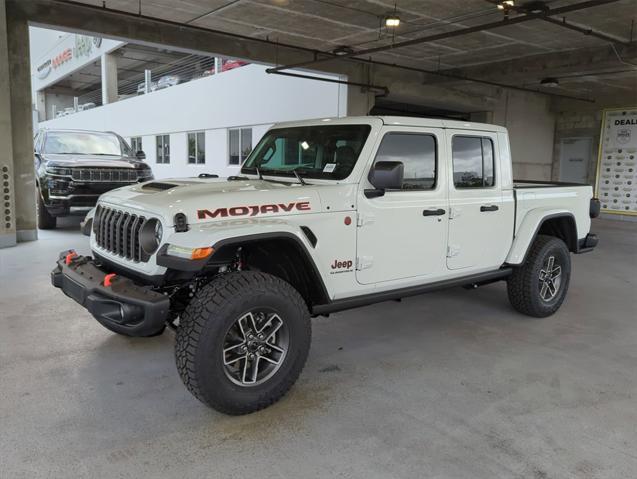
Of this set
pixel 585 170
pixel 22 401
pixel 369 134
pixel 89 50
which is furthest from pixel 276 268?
pixel 89 50

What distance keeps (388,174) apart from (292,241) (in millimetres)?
744

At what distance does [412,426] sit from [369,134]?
74.5 inches

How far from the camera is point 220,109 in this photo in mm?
17016

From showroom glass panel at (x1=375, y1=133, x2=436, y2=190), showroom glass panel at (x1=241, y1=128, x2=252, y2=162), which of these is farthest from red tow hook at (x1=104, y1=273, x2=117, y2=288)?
showroom glass panel at (x1=241, y1=128, x2=252, y2=162)

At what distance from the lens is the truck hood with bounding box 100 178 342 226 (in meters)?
2.91

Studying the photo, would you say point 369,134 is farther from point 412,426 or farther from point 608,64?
point 608,64

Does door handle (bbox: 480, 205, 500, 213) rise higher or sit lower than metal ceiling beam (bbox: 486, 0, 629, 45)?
lower

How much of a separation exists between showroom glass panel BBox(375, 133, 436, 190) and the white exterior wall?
877 centimetres

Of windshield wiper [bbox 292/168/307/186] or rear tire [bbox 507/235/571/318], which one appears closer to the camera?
windshield wiper [bbox 292/168/307/186]

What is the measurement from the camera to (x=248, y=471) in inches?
99.2

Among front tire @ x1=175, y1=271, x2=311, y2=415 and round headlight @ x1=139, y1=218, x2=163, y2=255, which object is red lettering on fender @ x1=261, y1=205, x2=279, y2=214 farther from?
round headlight @ x1=139, y1=218, x2=163, y2=255

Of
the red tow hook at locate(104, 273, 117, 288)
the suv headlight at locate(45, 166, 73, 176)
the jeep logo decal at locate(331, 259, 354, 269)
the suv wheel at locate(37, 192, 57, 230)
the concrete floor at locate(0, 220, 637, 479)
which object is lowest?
the concrete floor at locate(0, 220, 637, 479)

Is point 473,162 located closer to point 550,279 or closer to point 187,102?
point 550,279

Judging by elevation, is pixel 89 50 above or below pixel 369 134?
above
